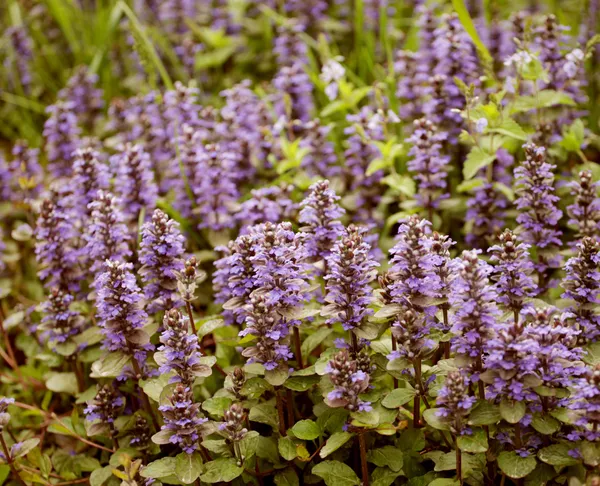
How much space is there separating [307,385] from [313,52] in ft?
14.2

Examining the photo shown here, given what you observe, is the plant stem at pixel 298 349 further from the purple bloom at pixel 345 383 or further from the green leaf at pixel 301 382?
the purple bloom at pixel 345 383

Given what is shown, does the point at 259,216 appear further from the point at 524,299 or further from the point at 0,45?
the point at 0,45

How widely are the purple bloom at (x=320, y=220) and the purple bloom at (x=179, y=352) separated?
684 millimetres

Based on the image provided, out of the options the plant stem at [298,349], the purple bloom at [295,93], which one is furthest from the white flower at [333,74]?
the plant stem at [298,349]

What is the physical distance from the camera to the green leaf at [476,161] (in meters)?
3.81

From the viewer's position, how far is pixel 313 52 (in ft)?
21.7

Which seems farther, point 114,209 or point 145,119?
point 145,119

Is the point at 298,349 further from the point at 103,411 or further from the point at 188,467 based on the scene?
the point at 103,411

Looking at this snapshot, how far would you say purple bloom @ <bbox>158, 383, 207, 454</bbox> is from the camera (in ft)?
9.09

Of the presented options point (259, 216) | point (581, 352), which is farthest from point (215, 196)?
point (581, 352)

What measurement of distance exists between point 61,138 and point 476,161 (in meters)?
2.92

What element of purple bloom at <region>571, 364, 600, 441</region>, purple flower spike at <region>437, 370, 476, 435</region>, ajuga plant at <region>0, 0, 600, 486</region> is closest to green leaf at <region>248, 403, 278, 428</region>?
ajuga plant at <region>0, 0, 600, 486</region>

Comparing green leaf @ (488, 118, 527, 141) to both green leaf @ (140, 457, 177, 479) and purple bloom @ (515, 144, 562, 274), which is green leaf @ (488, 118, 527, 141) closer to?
purple bloom @ (515, 144, 562, 274)

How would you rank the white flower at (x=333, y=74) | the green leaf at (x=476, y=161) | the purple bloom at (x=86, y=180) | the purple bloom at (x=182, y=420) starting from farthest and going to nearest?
the white flower at (x=333, y=74) < the purple bloom at (x=86, y=180) < the green leaf at (x=476, y=161) < the purple bloom at (x=182, y=420)
